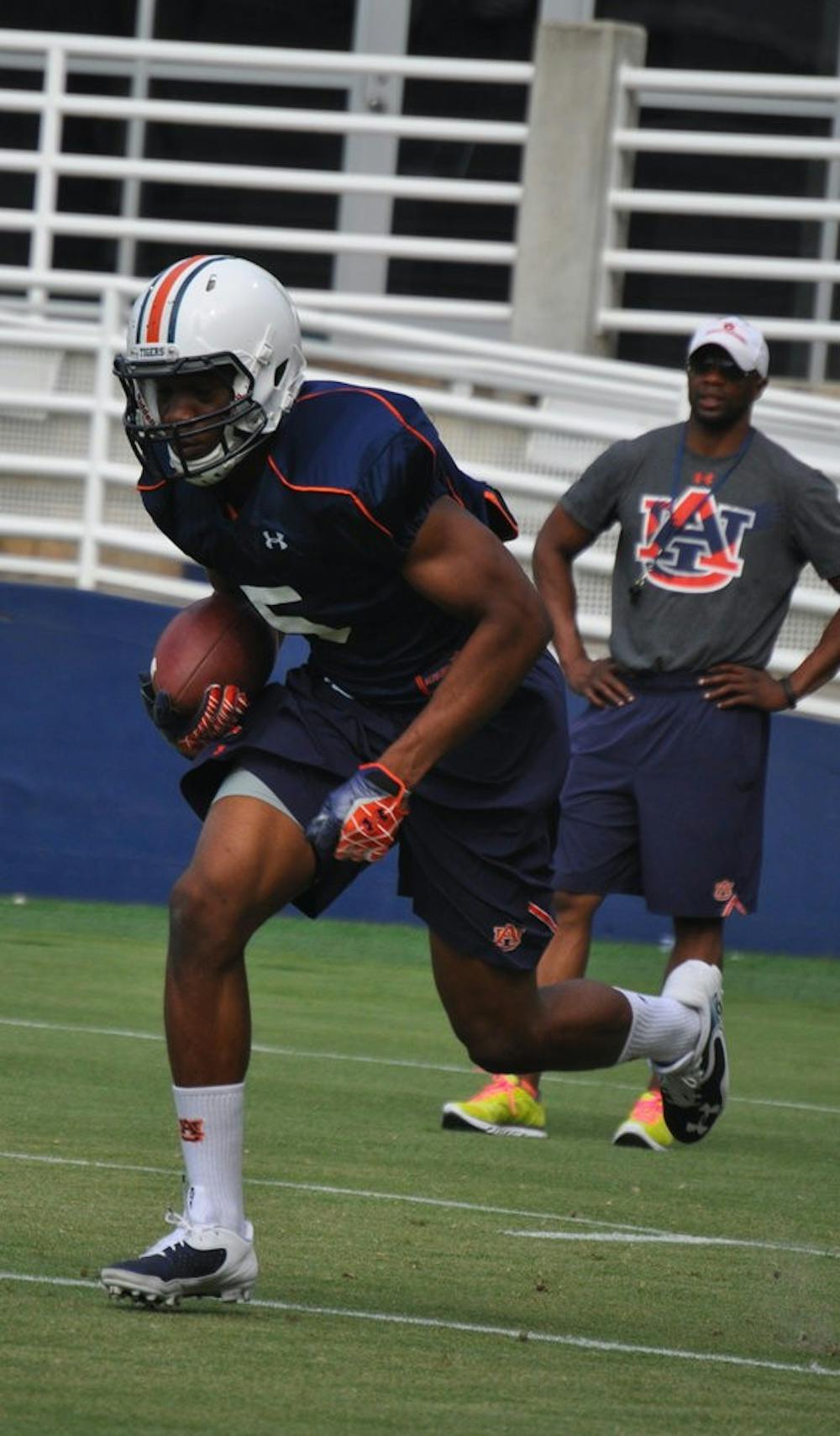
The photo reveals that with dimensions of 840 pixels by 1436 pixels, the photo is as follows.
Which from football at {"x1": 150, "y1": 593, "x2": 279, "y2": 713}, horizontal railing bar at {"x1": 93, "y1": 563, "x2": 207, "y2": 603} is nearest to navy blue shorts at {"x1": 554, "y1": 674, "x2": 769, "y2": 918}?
football at {"x1": 150, "y1": 593, "x2": 279, "y2": 713}

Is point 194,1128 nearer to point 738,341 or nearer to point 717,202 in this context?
point 738,341

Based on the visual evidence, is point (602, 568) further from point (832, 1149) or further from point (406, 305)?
point (832, 1149)

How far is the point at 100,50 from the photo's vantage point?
13992 millimetres

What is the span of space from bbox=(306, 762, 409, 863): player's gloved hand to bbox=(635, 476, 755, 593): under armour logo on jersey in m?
2.84

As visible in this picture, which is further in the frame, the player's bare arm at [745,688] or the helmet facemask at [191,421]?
the player's bare arm at [745,688]

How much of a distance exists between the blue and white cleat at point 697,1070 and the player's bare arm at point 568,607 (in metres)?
1.80

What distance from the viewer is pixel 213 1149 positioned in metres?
5.01

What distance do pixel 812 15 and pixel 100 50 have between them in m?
4.31

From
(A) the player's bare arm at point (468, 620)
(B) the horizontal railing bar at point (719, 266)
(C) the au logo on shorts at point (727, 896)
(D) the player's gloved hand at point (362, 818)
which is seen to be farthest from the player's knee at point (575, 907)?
(B) the horizontal railing bar at point (719, 266)

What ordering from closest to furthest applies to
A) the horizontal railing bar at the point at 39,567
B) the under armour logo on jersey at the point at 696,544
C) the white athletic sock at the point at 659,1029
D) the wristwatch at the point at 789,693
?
1. the white athletic sock at the point at 659,1029
2. the under armour logo on jersey at the point at 696,544
3. the wristwatch at the point at 789,693
4. the horizontal railing bar at the point at 39,567

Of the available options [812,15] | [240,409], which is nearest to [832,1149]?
→ [240,409]

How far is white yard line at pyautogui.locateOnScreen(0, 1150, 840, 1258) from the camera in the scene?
6.00 meters

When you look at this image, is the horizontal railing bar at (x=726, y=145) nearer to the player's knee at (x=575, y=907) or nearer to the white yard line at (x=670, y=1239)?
the player's knee at (x=575, y=907)

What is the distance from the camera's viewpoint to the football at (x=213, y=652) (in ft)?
18.1
